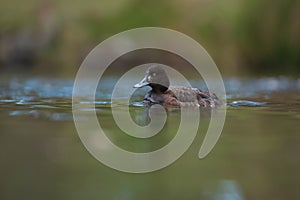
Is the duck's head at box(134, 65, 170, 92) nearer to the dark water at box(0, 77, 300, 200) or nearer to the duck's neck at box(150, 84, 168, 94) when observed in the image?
the duck's neck at box(150, 84, 168, 94)

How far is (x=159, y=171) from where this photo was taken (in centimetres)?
568

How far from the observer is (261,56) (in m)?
27.8

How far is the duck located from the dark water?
623 mm

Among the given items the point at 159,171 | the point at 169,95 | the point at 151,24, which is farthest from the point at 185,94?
the point at 151,24

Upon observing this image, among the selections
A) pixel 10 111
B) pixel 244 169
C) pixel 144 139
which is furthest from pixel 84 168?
pixel 10 111

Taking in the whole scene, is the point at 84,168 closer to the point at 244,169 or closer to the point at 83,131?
the point at 244,169

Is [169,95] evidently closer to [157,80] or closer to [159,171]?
[157,80]

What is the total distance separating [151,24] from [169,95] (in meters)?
19.1

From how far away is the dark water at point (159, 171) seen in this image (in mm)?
4871

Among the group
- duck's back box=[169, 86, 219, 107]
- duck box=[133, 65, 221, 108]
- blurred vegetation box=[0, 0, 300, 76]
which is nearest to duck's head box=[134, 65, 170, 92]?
duck box=[133, 65, 221, 108]

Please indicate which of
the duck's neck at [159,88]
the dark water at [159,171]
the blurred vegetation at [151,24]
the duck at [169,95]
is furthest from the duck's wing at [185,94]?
the blurred vegetation at [151,24]

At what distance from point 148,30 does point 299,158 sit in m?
23.7

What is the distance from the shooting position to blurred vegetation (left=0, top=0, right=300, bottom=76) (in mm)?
27234

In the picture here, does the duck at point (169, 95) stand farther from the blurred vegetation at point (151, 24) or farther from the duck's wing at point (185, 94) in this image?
the blurred vegetation at point (151, 24)
